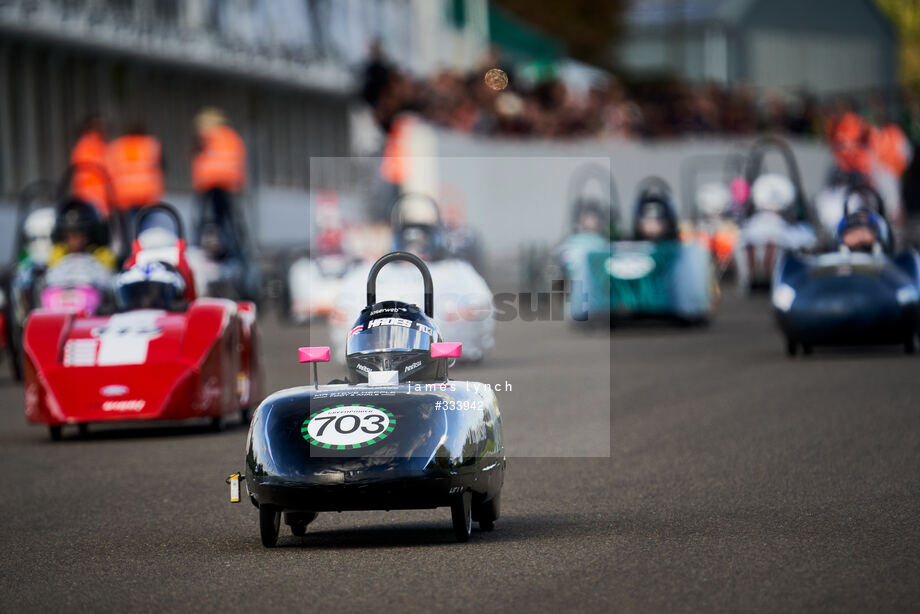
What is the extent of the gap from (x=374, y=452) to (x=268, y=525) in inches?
22.4

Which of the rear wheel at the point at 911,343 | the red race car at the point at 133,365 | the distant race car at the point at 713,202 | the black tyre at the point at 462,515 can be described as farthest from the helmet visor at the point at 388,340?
the distant race car at the point at 713,202

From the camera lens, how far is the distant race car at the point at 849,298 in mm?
16297

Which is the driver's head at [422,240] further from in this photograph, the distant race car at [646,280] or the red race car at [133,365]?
the red race car at [133,365]

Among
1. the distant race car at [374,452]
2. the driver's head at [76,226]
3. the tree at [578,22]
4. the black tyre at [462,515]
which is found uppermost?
the tree at [578,22]

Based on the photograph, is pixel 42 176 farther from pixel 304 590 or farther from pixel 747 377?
pixel 304 590

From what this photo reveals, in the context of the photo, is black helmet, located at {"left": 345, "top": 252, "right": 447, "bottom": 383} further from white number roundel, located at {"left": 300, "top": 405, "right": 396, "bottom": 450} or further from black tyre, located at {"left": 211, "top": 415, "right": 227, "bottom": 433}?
black tyre, located at {"left": 211, "top": 415, "right": 227, "bottom": 433}

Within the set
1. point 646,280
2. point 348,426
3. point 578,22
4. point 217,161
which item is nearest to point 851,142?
point 217,161

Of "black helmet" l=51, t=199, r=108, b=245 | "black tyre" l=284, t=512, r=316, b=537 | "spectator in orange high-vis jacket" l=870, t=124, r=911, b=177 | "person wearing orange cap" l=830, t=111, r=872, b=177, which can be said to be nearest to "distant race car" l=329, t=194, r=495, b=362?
"black helmet" l=51, t=199, r=108, b=245

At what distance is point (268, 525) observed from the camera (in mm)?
7621

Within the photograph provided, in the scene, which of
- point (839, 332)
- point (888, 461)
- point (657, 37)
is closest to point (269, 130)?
point (839, 332)

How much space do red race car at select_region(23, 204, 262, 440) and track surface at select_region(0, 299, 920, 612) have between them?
23 centimetres

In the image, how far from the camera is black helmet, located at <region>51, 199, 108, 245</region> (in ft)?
Result: 55.4

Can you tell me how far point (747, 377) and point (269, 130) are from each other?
30161 millimetres

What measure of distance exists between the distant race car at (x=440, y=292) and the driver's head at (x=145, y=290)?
149 inches
